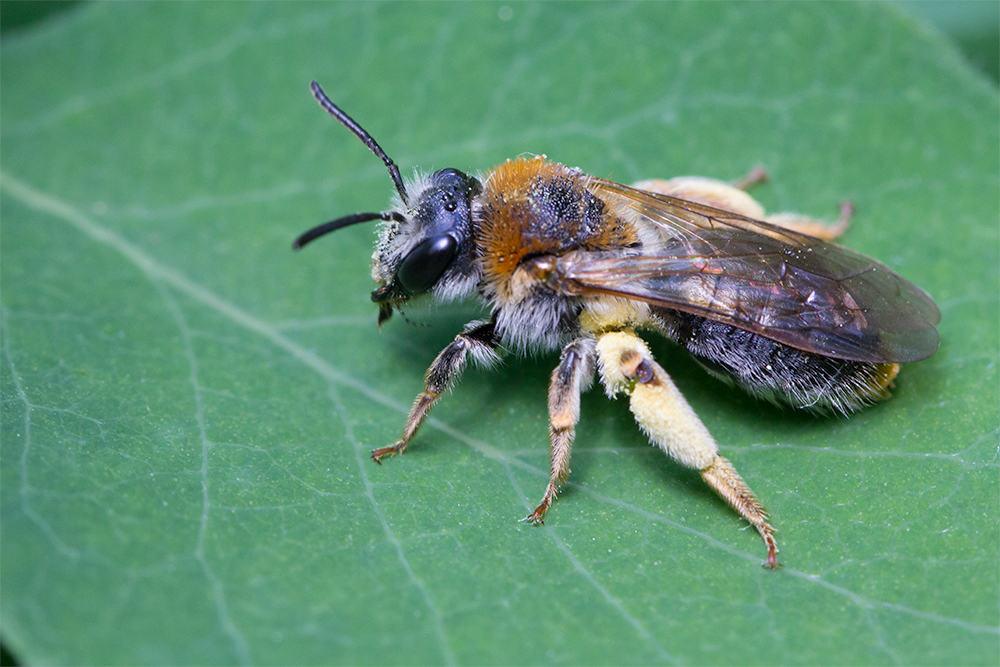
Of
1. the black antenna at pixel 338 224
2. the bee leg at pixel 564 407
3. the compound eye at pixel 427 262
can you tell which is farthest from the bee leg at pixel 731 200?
the black antenna at pixel 338 224

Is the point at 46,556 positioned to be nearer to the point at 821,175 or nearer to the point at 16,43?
the point at 16,43

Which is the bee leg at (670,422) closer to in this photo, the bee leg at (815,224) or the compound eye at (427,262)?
the compound eye at (427,262)

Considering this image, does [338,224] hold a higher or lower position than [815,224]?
lower

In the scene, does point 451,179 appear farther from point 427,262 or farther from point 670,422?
point 670,422

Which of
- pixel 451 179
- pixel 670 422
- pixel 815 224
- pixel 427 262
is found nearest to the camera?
pixel 670 422

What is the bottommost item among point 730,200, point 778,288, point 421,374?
point 421,374

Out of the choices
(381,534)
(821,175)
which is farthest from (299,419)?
(821,175)

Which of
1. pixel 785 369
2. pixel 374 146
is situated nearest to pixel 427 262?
pixel 374 146
